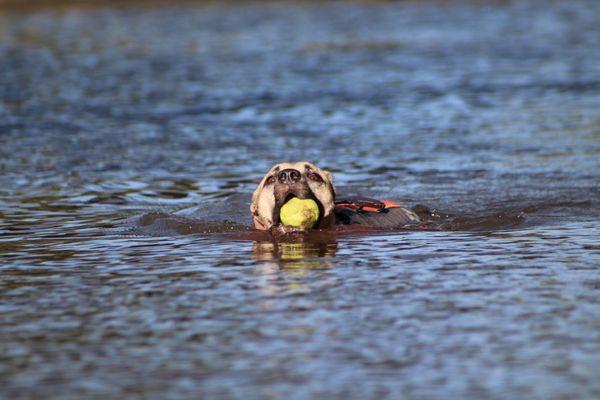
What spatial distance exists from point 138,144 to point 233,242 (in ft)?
22.0

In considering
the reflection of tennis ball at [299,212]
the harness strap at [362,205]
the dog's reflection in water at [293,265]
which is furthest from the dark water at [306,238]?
the harness strap at [362,205]

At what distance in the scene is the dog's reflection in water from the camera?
7688 millimetres

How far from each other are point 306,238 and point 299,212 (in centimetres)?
28

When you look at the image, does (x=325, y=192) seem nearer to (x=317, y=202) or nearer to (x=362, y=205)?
(x=317, y=202)

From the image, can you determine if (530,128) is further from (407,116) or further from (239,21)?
(239,21)

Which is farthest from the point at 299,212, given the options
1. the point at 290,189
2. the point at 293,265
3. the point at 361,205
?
the point at 361,205

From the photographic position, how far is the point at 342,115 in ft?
61.5

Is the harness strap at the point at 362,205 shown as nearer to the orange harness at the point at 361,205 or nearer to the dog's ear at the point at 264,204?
the orange harness at the point at 361,205

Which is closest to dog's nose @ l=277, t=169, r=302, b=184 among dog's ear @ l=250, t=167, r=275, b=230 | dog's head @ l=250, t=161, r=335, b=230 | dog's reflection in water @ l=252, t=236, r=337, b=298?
dog's head @ l=250, t=161, r=335, b=230

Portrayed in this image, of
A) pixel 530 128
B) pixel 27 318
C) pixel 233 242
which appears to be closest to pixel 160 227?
pixel 233 242

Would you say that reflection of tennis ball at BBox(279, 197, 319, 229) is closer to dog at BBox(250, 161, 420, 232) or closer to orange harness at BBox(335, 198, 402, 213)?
dog at BBox(250, 161, 420, 232)

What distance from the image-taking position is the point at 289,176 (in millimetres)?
9148

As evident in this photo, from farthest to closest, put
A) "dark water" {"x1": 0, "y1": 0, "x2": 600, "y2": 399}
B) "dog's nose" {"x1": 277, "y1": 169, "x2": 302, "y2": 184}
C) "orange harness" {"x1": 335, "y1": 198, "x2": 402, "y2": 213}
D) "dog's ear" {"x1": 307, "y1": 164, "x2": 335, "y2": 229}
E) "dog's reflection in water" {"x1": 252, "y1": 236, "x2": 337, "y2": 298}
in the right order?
1. "orange harness" {"x1": 335, "y1": 198, "x2": 402, "y2": 213}
2. "dog's ear" {"x1": 307, "y1": 164, "x2": 335, "y2": 229}
3. "dog's nose" {"x1": 277, "y1": 169, "x2": 302, "y2": 184}
4. "dog's reflection in water" {"x1": 252, "y1": 236, "x2": 337, "y2": 298}
5. "dark water" {"x1": 0, "y1": 0, "x2": 600, "y2": 399}

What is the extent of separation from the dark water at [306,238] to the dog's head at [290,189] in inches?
9.9
